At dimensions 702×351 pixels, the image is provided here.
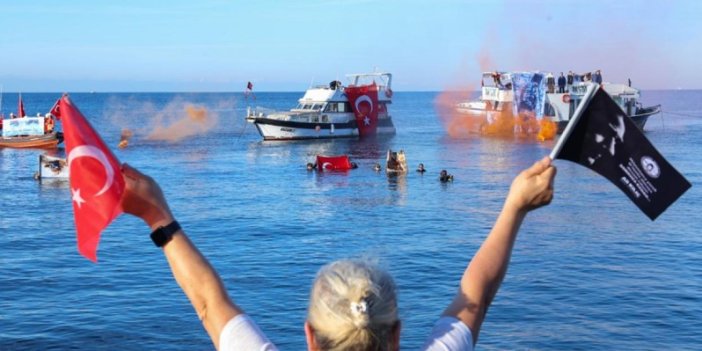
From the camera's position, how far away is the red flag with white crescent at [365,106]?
65.0 metres

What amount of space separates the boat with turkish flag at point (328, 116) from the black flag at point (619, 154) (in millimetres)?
58478

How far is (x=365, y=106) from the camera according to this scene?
220ft

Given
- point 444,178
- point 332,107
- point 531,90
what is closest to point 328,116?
Answer: point 332,107

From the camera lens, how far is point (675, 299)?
59.4 ft

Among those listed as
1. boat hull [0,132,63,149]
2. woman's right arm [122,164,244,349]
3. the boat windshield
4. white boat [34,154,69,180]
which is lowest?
boat hull [0,132,63,149]

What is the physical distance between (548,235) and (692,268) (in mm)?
5418

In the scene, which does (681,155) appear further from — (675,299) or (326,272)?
(326,272)

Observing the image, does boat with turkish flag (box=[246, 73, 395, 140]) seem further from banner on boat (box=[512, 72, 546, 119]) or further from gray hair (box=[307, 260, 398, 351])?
gray hair (box=[307, 260, 398, 351])

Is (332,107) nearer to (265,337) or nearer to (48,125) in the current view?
(48,125)

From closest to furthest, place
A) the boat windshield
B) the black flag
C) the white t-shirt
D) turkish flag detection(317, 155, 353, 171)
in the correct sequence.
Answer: the white t-shirt → the black flag → turkish flag detection(317, 155, 353, 171) → the boat windshield

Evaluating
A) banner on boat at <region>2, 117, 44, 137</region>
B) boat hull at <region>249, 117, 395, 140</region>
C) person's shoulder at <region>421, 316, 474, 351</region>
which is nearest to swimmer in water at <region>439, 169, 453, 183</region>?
boat hull at <region>249, 117, 395, 140</region>

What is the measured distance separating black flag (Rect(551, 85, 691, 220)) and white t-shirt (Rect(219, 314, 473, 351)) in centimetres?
110

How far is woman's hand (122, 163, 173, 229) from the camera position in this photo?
10.6 feet

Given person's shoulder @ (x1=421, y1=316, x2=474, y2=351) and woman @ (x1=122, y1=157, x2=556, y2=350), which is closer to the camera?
woman @ (x1=122, y1=157, x2=556, y2=350)
